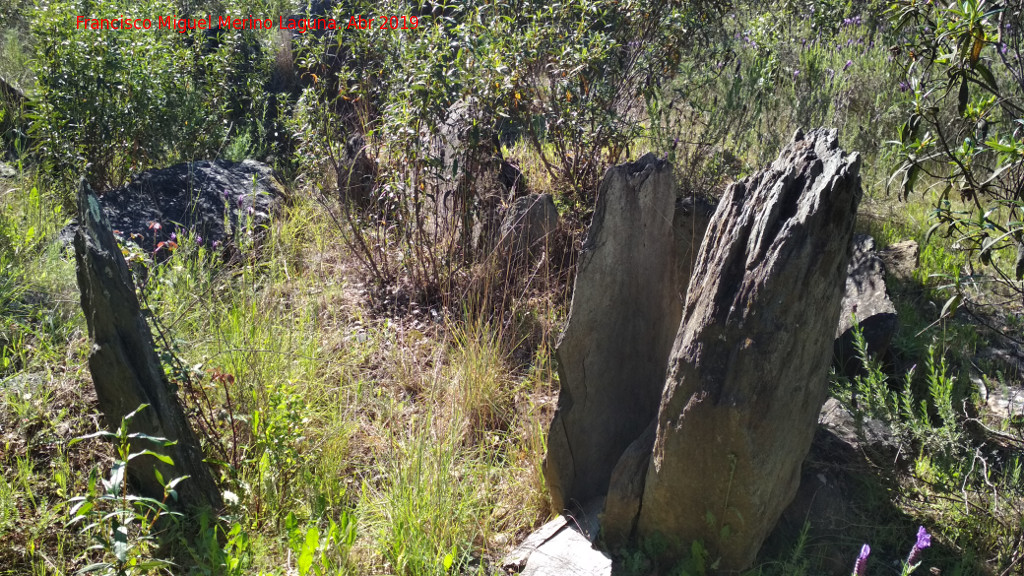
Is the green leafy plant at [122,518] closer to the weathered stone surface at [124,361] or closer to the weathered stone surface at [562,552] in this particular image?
the weathered stone surface at [124,361]

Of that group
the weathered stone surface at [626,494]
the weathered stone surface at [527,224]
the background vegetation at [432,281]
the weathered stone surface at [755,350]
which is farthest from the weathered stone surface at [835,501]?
the weathered stone surface at [527,224]

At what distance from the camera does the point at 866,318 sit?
13.2 feet

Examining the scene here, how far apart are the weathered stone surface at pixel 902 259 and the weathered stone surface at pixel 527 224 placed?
2.41m

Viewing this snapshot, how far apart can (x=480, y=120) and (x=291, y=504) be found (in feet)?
8.71

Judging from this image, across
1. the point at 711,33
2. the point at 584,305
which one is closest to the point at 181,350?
the point at 584,305

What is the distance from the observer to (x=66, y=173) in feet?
18.4

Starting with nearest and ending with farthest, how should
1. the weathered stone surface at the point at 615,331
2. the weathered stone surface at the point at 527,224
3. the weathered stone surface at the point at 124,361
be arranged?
the weathered stone surface at the point at 124,361, the weathered stone surface at the point at 615,331, the weathered stone surface at the point at 527,224

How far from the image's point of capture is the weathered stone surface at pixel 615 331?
3055 mm

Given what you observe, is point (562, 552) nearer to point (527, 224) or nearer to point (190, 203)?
point (527, 224)

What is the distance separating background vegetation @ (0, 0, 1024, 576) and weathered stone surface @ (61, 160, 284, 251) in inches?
11.4

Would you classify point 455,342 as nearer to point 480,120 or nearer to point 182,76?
point 480,120

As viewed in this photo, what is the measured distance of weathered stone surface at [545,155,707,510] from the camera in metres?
3.05

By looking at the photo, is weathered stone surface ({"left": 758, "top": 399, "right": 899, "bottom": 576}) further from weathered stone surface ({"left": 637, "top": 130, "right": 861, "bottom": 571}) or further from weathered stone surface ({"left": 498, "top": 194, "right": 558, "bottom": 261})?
weathered stone surface ({"left": 498, "top": 194, "right": 558, "bottom": 261})

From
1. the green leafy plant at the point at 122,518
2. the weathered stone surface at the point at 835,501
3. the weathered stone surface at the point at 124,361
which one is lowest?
the weathered stone surface at the point at 835,501
